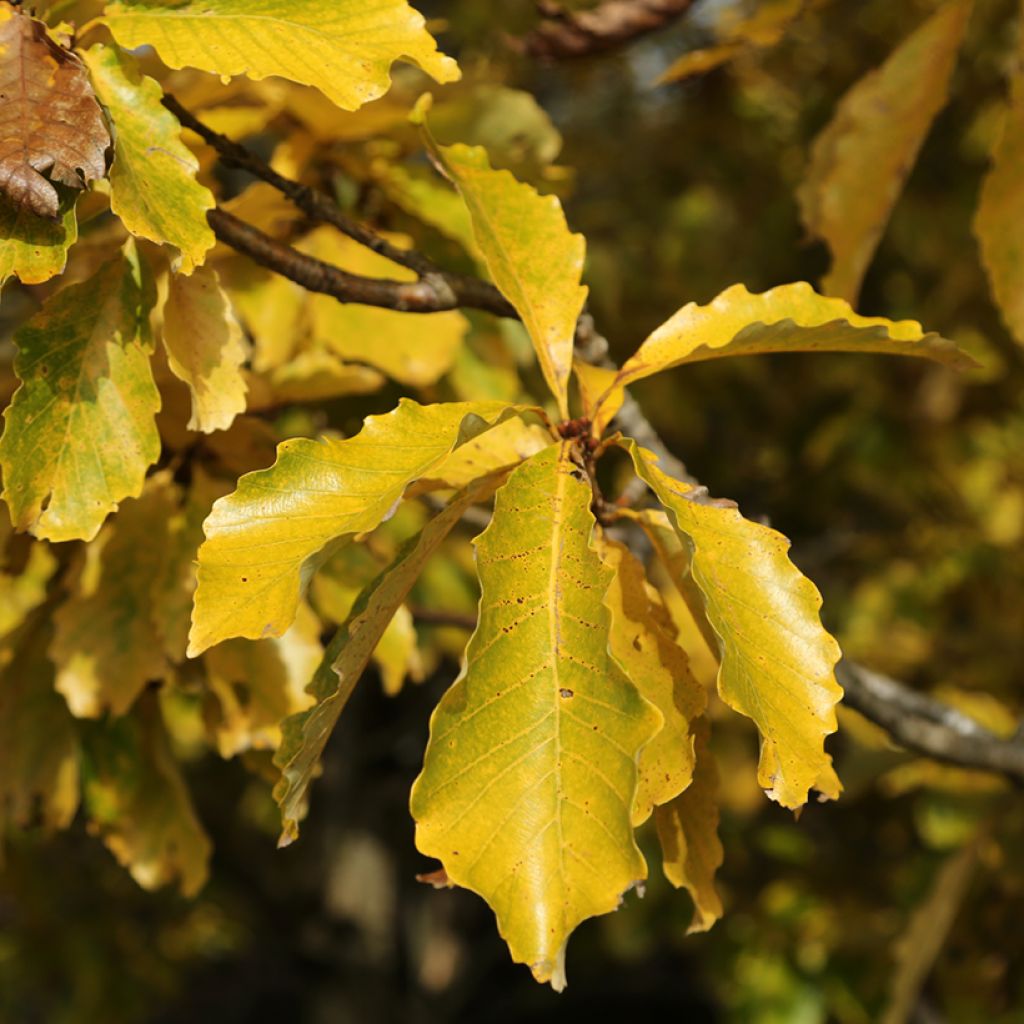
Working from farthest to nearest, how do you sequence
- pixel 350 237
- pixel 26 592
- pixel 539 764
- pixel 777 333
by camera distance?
pixel 26 592
pixel 350 237
pixel 777 333
pixel 539 764

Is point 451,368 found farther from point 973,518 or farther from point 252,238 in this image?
point 973,518

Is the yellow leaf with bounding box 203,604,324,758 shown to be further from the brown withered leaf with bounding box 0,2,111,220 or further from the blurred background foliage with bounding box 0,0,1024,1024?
the blurred background foliage with bounding box 0,0,1024,1024

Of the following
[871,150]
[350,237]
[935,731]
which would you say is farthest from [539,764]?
[871,150]

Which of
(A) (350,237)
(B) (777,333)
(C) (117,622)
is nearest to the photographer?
(B) (777,333)

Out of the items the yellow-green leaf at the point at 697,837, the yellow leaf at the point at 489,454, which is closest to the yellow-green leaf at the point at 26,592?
the yellow leaf at the point at 489,454

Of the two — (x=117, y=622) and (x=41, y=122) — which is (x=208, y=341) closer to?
(x=41, y=122)

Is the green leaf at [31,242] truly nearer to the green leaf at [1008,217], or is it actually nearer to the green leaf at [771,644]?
the green leaf at [771,644]
